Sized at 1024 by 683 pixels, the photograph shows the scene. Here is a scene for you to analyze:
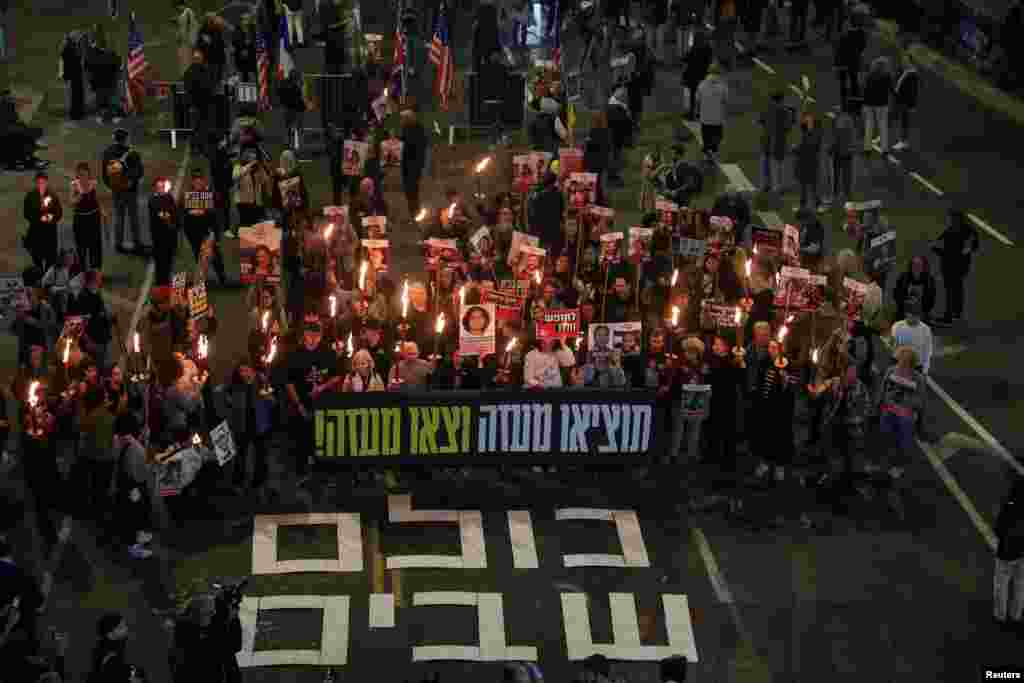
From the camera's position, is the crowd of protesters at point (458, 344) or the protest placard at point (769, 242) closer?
the crowd of protesters at point (458, 344)

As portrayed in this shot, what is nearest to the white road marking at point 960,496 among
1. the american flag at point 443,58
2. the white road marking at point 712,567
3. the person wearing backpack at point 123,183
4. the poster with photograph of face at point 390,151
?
the white road marking at point 712,567

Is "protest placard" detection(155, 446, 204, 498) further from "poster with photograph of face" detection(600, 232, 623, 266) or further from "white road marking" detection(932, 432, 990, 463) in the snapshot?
"white road marking" detection(932, 432, 990, 463)

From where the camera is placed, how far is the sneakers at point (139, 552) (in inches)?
782

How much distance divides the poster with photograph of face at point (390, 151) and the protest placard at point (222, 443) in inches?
368

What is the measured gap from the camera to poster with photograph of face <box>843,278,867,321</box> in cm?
2319

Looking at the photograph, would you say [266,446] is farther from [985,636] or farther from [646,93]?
[646,93]

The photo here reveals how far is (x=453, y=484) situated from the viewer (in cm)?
2175

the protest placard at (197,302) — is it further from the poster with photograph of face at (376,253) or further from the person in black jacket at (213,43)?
the person in black jacket at (213,43)

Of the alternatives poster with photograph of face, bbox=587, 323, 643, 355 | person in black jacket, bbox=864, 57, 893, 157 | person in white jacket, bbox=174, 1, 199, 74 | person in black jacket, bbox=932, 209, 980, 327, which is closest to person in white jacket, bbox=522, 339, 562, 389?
poster with photograph of face, bbox=587, 323, 643, 355

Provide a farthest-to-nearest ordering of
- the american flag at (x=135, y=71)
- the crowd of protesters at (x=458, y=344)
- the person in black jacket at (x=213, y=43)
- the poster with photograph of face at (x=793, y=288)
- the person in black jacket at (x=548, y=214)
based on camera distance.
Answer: the person in black jacket at (x=213, y=43)
the american flag at (x=135, y=71)
the person in black jacket at (x=548, y=214)
the poster with photograph of face at (x=793, y=288)
the crowd of protesters at (x=458, y=344)

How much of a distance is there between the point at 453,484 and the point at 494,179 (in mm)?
12090

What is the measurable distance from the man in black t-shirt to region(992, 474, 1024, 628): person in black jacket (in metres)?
7.98

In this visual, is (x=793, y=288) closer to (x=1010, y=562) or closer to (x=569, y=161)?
(x=1010, y=562)

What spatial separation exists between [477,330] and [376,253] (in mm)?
3289
